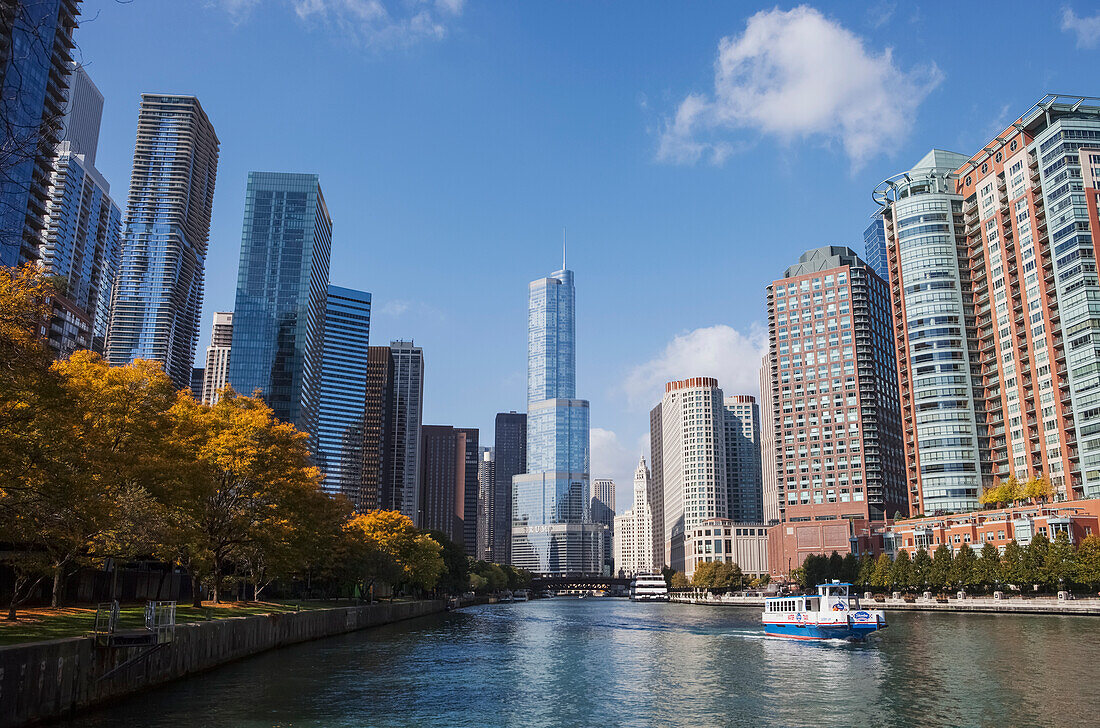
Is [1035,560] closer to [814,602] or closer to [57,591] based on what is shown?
[814,602]

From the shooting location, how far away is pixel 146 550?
66.1 metres

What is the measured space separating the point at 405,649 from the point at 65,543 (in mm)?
46233

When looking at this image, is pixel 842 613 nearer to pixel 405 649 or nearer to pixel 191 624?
pixel 405 649

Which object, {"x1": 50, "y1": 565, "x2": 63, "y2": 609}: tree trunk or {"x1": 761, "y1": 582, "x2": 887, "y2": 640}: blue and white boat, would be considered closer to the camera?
{"x1": 50, "y1": 565, "x2": 63, "y2": 609}: tree trunk

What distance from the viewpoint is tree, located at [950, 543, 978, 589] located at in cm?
16925

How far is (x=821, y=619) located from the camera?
101 m

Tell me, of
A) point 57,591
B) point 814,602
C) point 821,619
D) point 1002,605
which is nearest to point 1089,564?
point 1002,605

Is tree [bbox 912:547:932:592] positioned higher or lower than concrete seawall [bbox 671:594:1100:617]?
higher

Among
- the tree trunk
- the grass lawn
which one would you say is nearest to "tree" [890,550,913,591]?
the grass lawn

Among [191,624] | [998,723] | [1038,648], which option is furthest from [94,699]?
[1038,648]

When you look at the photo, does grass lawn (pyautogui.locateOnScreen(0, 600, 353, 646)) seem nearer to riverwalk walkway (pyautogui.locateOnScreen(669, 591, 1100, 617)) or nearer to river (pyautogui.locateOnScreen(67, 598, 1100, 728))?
river (pyautogui.locateOnScreen(67, 598, 1100, 728))

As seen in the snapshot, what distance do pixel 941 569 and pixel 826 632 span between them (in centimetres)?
9504

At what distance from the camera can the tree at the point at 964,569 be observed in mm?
169250

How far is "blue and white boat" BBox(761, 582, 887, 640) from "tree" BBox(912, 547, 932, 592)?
8800 centimetres
